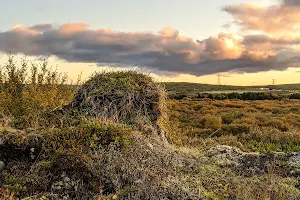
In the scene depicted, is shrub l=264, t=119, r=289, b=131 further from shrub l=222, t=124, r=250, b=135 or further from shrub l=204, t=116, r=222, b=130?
shrub l=204, t=116, r=222, b=130

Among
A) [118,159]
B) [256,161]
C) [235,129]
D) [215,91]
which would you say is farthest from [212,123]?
[215,91]

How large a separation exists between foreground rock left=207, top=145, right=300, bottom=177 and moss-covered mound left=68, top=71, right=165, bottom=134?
5.94 feet

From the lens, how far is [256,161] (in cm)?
897

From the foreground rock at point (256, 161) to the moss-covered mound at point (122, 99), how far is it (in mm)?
1811

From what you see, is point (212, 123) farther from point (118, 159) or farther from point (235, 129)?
point (118, 159)

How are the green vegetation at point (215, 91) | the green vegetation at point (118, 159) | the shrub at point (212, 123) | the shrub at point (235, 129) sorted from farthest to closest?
1. the green vegetation at point (215, 91)
2. the shrub at point (212, 123)
3. the shrub at point (235, 129)
4. the green vegetation at point (118, 159)

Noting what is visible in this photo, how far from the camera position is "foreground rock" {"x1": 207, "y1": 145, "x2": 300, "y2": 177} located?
331 inches

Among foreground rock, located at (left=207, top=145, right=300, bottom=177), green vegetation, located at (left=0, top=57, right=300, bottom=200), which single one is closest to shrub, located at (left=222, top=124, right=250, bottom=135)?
green vegetation, located at (left=0, top=57, right=300, bottom=200)

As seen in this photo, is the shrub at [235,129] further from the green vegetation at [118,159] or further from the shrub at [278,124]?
the green vegetation at [118,159]

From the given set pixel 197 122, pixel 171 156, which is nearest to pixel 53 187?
pixel 171 156

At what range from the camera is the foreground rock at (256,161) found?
8.41m

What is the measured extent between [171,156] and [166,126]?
120 inches

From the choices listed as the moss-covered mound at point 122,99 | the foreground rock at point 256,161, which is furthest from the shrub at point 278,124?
the moss-covered mound at point 122,99

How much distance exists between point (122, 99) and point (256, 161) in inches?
135
